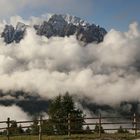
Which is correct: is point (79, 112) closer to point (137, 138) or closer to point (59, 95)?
point (59, 95)

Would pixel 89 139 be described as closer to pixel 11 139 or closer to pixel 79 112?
pixel 11 139

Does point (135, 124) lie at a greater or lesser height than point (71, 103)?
lesser

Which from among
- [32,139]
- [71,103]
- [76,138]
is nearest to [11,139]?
[32,139]

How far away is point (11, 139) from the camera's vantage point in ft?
159

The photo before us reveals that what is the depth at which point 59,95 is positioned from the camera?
286 feet

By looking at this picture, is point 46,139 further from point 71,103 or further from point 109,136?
point 71,103

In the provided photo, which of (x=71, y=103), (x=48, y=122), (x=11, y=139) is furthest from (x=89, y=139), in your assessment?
(x=71, y=103)

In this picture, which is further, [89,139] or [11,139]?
[11,139]

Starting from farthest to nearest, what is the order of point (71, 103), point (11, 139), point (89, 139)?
point (71, 103) → point (11, 139) → point (89, 139)

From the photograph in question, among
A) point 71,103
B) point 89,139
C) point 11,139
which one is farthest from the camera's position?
point 71,103

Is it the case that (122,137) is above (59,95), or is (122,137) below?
below

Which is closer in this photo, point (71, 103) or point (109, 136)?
point (109, 136)

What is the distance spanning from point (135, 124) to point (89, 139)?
22.9 ft

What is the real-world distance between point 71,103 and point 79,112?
114 inches
